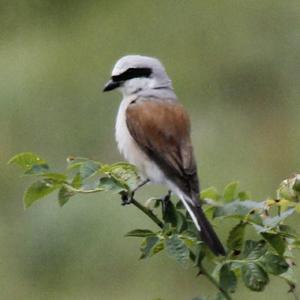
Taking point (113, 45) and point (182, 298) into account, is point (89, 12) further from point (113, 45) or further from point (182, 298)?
point (182, 298)

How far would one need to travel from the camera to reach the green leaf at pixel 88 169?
8.30ft

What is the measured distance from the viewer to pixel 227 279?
2.45 meters

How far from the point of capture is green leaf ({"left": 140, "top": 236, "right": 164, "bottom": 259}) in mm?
2494

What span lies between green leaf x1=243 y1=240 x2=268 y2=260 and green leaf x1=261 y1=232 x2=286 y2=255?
32 millimetres

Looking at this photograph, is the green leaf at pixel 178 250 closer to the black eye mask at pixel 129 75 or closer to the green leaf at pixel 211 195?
the green leaf at pixel 211 195

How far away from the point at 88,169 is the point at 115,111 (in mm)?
4139

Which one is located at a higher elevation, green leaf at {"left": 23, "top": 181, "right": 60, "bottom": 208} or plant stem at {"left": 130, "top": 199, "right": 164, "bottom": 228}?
green leaf at {"left": 23, "top": 181, "right": 60, "bottom": 208}

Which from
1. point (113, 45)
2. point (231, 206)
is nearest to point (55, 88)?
point (113, 45)

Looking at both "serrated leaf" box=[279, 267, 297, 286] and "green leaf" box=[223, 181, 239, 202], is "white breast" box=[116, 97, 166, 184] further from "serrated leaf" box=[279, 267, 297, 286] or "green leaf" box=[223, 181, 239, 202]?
"serrated leaf" box=[279, 267, 297, 286]

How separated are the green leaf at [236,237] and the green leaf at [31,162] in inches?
15.9

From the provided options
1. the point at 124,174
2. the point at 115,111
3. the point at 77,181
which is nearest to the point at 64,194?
the point at 77,181

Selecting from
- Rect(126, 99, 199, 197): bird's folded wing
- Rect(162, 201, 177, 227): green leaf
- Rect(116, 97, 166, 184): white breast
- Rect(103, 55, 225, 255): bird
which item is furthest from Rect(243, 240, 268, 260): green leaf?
Rect(116, 97, 166, 184): white breast

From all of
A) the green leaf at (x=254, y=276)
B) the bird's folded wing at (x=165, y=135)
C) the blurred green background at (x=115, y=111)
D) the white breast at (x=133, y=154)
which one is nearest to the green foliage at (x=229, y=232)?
the green leaf at (x=254, y=276)

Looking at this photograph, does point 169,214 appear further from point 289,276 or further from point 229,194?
point 289,276
